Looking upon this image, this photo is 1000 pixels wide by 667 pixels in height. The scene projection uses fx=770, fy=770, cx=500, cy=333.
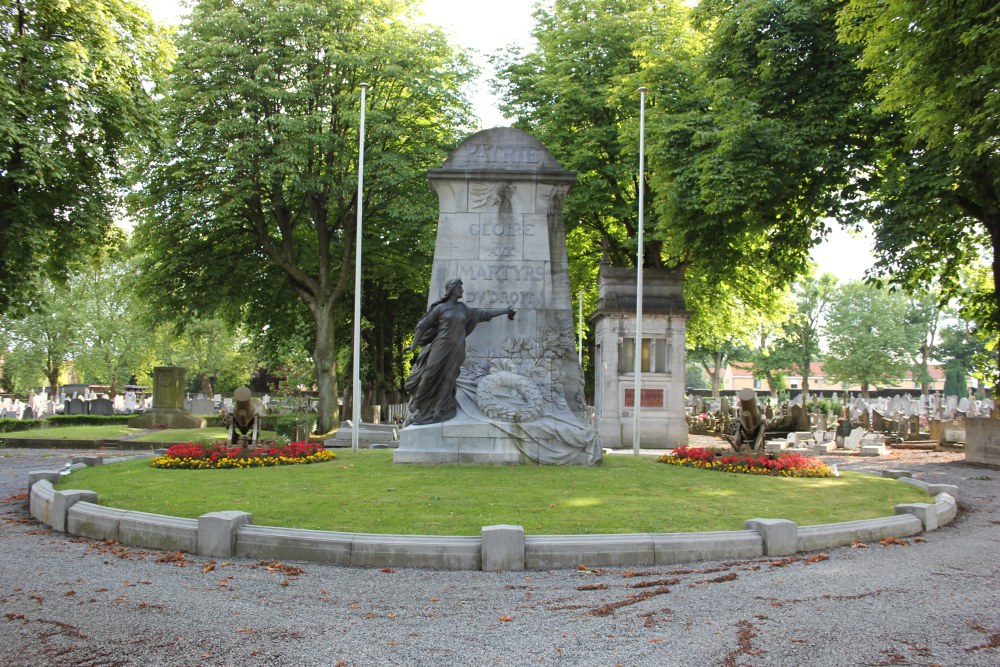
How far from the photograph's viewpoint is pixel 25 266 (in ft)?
71.6

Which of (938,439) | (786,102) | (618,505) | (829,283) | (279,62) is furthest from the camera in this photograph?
(829,283)

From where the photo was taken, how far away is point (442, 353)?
14453 mm

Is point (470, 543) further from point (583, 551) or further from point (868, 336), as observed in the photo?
point (868, 336)

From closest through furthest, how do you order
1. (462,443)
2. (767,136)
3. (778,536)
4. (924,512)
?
(778,536)
(924,512)
(462,443)
(767,136)

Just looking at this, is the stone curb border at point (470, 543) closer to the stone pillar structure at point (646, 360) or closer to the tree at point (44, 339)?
the stone pillar structure at point (646, 360)

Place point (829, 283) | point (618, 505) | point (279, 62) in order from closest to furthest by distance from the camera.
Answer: point (618, 505) < point (279, 62) < point (829, 283)

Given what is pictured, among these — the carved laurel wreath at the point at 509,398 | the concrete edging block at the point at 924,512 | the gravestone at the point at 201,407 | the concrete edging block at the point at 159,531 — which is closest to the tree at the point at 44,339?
the gravestone at the point at 201,407

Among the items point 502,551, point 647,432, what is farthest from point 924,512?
point 647,432

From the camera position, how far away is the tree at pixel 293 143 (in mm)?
25438

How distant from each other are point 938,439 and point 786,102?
14.2 meters

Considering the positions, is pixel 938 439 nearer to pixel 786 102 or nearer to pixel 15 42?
pixel 786 102

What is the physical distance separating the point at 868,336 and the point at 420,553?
6773 cm

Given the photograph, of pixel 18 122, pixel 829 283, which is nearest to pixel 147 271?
pixel 18 122

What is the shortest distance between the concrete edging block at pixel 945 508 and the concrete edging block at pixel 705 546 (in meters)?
3.84
